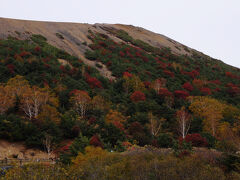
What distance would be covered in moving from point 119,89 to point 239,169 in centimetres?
3531

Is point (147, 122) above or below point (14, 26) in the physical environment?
below

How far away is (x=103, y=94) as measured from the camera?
139ft

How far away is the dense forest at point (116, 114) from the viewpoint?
52.8ft

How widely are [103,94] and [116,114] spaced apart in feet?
28.5

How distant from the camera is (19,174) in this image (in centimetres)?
996

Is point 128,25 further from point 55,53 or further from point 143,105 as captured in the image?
point 143,105

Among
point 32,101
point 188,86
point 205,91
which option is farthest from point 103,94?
point 205,91

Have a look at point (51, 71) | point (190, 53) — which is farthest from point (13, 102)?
point (190, 53)

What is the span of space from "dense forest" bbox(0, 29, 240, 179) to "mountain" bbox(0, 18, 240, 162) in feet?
0.51

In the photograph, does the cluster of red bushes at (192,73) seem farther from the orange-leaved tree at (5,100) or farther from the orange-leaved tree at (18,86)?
the orange-leaved tree at (5,100)

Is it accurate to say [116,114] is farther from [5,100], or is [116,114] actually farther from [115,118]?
[5,100]

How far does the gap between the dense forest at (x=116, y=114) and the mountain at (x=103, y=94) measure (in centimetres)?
16

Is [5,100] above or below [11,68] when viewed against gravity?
below

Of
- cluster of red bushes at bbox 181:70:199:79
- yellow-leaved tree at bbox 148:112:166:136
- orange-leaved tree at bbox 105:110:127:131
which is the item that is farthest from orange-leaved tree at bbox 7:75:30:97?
cluster of red bushes at bbox 181:70:199:79
